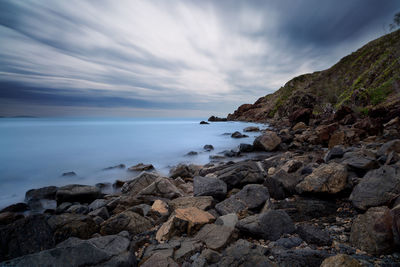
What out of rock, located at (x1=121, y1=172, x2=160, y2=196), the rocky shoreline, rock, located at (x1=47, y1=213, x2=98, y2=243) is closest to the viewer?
the rocky shoreline

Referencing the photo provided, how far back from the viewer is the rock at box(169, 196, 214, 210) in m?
4.53

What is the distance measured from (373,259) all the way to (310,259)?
71 cm

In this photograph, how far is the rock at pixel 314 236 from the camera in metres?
2.58

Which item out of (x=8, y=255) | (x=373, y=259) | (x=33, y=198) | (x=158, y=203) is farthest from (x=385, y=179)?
(x=33, y=198)

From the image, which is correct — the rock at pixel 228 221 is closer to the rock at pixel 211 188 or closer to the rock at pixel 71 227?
the rock at pixel 211 188

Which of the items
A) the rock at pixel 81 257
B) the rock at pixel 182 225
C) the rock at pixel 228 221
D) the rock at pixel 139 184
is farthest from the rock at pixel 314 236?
the rock at pixel 139 184

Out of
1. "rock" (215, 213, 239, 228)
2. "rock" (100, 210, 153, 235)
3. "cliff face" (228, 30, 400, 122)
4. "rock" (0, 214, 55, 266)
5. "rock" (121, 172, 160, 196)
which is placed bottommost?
"rock" (121, 172, 160, 196)

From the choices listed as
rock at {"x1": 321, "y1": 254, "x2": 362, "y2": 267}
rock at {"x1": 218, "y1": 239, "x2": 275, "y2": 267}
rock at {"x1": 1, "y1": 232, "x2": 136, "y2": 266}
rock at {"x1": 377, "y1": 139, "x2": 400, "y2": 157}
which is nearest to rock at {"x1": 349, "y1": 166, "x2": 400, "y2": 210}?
rock at {"x1": 321, "y1": 254, "x2": 362, "y2": 267}

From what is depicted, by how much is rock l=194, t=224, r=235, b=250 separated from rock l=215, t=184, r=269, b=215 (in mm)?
928

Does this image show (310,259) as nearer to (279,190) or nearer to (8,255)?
(279,190)

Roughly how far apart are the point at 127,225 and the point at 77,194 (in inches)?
182

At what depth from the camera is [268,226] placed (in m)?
3.00

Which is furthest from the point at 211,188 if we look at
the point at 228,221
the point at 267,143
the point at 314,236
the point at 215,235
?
the point at 267,143

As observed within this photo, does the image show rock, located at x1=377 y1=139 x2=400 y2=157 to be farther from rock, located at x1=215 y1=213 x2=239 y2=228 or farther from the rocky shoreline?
rock, located at x1=215 y1=213 x2=239 y2=228
